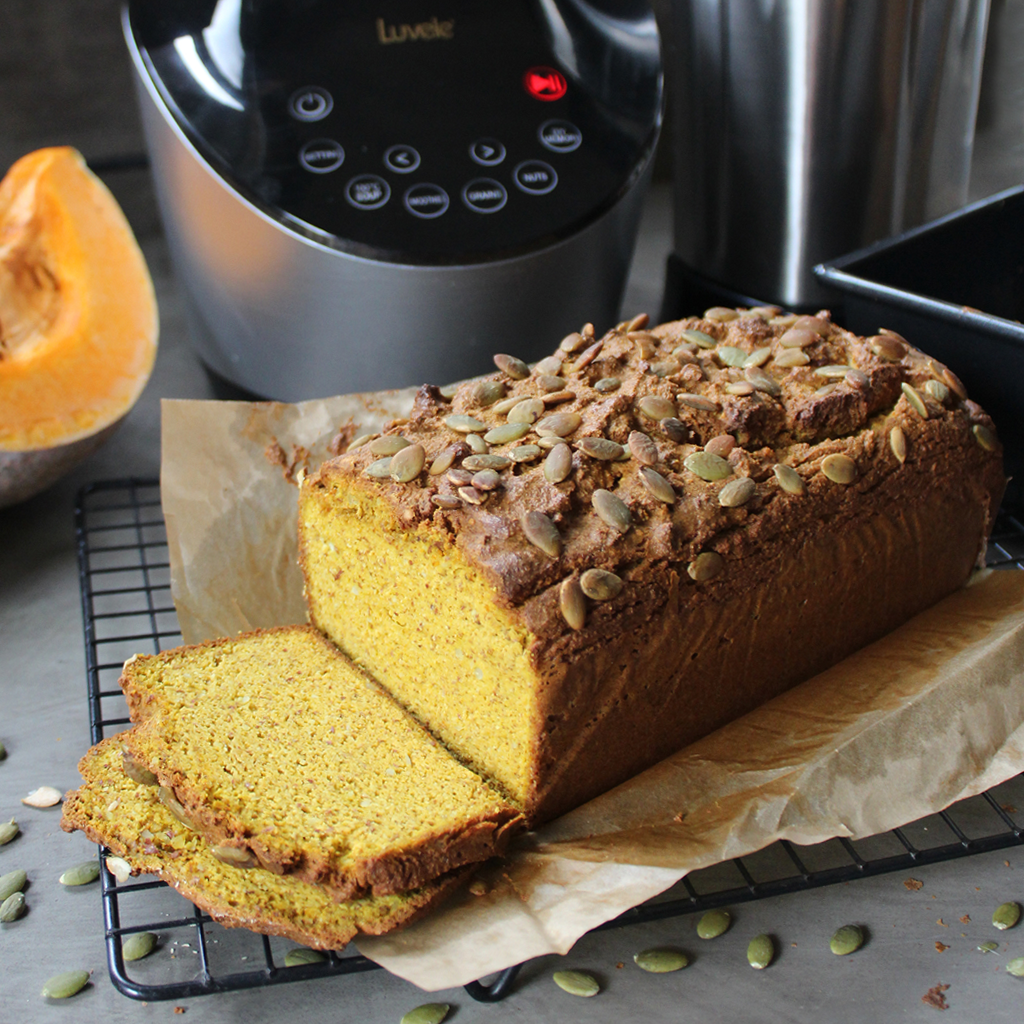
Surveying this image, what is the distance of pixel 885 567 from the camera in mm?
1580

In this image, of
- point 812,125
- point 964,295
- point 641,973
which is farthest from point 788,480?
point 812,125

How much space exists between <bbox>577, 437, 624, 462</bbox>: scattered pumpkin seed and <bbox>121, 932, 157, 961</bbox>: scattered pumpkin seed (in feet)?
2.42

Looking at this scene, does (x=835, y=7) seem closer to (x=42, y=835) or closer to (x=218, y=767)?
(x=218, y=767)

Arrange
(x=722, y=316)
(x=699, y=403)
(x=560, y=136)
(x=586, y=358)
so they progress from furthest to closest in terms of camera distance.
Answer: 1. (x=560, y=136)
2. (x=722, y=316)
3. (x=586, y=358)
4. (x=699, y=403)

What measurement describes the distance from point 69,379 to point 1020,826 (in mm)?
1548

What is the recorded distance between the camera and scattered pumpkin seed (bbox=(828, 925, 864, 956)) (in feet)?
3.88

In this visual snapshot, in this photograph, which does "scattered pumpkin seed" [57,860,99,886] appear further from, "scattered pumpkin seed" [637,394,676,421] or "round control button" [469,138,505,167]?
"round control button" [469,138,505,167]

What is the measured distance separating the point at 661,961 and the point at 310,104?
4.74ft

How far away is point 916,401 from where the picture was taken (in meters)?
1.57

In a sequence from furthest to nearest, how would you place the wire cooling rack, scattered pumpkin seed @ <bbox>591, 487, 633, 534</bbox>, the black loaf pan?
the black loaf pan < scattered pumpkin seed @ <bbox>591, 487, 633, 534</bbox> < the wire cooling rack

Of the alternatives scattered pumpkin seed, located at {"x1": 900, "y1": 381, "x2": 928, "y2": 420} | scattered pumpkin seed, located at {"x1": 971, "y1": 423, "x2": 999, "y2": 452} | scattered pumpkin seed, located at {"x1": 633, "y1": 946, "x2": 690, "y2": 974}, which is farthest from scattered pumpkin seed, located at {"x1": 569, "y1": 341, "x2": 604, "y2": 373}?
scattered pumpkin seed, located at {"x1": 633, "y1": 946, "x2": 690, "y2": 974}

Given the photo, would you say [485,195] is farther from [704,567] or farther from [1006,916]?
[1006,916]

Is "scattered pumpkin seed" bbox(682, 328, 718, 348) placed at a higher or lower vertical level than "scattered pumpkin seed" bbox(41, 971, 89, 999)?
higher

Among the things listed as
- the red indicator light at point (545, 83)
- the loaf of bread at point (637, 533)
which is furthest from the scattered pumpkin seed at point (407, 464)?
the red indicator light at point (545, 83)
